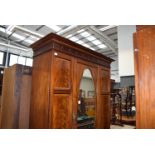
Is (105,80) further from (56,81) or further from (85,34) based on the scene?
(85,34)

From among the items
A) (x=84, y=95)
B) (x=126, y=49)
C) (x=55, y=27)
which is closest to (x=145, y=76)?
(x=84, y=95)

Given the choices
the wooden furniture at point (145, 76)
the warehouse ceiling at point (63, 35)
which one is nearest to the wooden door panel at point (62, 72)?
the wooden furniture at point (145, 76)

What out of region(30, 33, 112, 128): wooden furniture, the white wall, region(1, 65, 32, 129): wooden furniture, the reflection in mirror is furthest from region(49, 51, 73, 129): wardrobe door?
the white wall

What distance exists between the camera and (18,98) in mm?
1926

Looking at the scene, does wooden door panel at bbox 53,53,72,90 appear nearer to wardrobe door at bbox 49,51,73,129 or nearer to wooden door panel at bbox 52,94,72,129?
wardrobe door at bbox 49,51,73,129

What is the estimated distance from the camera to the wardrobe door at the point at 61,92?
1.59m

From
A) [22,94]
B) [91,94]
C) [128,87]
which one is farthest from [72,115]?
[128,87]

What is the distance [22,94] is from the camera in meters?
1.95

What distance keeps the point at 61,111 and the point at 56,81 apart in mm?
360

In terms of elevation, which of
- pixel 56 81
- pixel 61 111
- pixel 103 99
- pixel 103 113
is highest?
pixel 56 81

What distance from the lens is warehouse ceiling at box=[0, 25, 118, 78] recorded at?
3008 millimetres

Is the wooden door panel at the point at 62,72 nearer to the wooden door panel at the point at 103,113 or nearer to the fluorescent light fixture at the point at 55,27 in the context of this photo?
the wooden door panel at the point at 103,113

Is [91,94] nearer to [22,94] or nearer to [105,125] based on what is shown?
[105,125]

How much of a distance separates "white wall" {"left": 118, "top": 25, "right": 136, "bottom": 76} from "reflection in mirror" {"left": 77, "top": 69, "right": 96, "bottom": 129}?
1.71 metres
